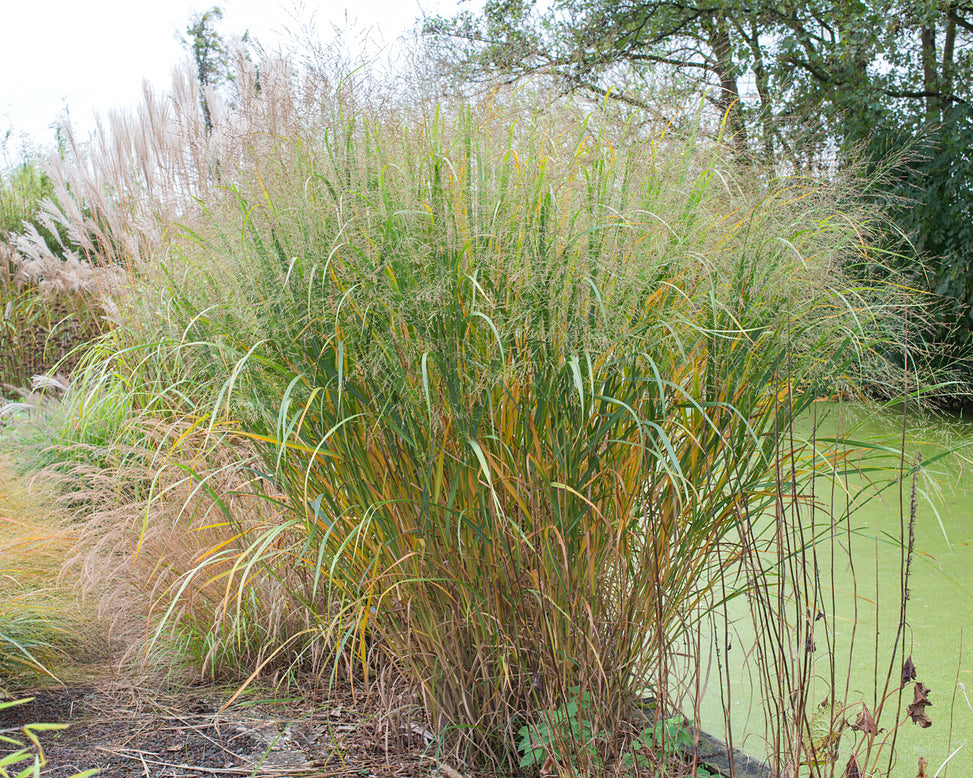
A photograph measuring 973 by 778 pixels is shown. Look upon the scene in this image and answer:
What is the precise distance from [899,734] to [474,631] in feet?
3.75

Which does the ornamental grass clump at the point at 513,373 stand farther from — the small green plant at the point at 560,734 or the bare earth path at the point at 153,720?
the bare earth path at the point at 153,720

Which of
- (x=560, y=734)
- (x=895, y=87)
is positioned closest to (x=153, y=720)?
(x=560, y=734)

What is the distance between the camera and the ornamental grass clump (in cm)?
124

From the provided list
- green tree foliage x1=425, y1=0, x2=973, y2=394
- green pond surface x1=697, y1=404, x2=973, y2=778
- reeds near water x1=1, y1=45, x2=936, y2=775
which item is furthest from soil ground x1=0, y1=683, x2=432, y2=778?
green tree foliage x1=425, y1=0, x2=973, y2=394

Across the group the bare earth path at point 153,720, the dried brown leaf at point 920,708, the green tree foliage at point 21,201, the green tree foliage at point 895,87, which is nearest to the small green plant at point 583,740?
the bare earth path at point 153,720

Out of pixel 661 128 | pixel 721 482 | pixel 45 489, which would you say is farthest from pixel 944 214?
pixel 45 489

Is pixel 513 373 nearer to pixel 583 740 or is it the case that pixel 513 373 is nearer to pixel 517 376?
pixel 517 376

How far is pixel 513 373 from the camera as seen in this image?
1262mm

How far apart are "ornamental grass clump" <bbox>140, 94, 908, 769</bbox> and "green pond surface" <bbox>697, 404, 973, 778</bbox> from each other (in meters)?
0.21

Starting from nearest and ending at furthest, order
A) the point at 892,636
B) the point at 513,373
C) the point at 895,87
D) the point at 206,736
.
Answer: the point at 513,373, the point at 206,736, the point at 892,636, the point at 895,87

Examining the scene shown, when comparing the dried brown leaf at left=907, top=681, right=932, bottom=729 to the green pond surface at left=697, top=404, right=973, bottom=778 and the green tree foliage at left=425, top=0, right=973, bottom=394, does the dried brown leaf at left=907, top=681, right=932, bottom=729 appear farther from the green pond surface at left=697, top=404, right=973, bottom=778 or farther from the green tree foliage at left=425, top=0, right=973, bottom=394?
the green tree foliage at left=425, top=0, right=973, bottom=394

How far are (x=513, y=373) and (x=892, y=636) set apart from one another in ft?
5.78

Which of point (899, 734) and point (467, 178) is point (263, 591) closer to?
point (467, 178)

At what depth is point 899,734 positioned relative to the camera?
70.3 inches
